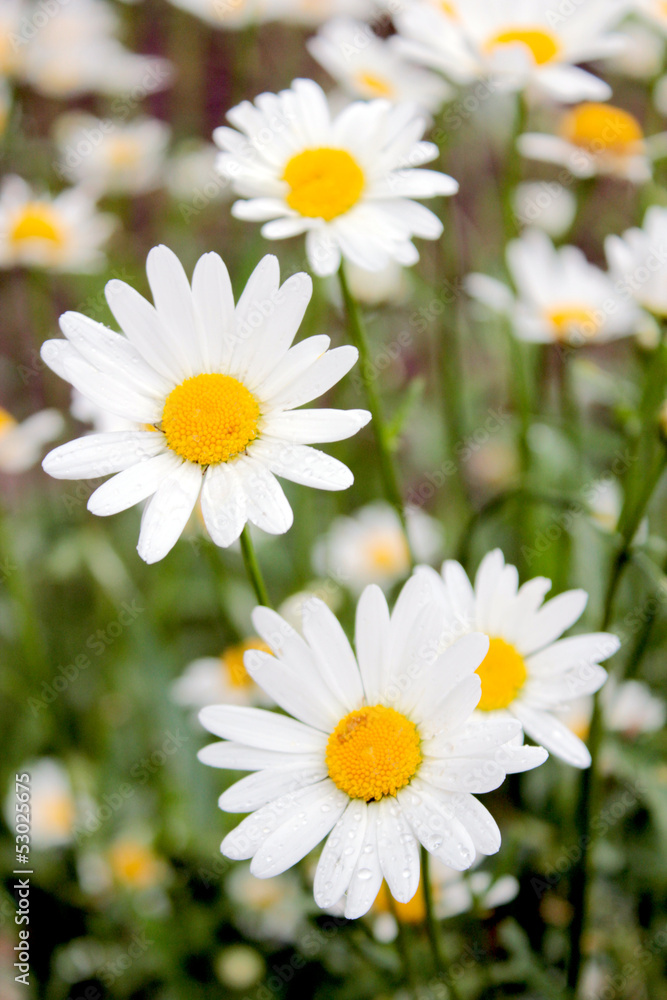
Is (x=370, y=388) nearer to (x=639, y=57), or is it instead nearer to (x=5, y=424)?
(x=5, y=424)

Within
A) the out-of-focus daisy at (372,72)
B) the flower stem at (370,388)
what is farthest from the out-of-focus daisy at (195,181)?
the flower stem at (370,388)

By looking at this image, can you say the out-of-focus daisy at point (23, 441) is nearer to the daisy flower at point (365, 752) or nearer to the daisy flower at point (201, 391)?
the daisy flower at point (201, 391)

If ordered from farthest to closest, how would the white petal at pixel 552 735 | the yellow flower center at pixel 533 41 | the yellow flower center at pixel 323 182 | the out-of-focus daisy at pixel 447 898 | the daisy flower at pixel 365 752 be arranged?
the yellow flower center at pixel 533 41 → the out-of-focus daisy at pixel 447 898 → the yellow flower center at pixel 323 182 → the white petal at pixel 552 735 → the daisy flower at pixel 365 752

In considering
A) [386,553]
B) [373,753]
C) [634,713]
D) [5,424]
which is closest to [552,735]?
[373,753]

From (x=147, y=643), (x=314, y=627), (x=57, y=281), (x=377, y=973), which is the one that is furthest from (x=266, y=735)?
(x=57, y=281)

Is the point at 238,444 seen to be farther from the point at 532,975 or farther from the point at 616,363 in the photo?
the point at 616,363
